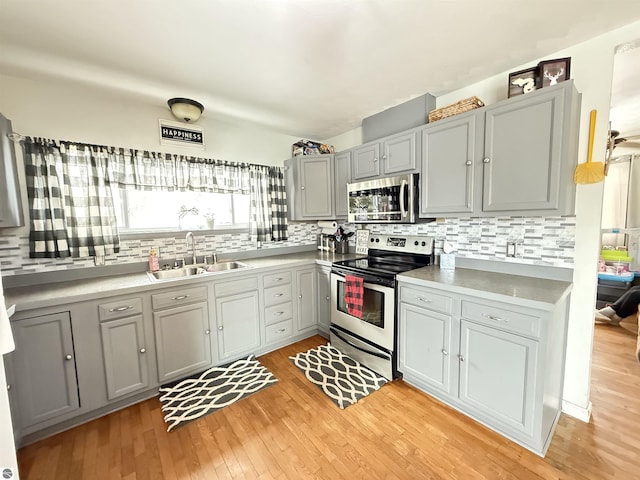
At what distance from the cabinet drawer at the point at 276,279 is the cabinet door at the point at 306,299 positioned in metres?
0.13

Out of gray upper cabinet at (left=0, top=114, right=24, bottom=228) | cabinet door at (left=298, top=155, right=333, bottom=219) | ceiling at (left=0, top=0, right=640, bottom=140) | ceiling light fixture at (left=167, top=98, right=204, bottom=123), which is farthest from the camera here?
cabinet door at (left=298, top=155, right=333, bottom=219)

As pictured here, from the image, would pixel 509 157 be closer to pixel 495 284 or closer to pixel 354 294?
pixel 495 284

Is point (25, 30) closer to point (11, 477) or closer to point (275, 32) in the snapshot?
point (275, 32)

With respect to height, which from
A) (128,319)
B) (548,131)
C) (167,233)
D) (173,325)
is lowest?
(173,325)

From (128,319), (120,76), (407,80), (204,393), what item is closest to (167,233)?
(128,319)

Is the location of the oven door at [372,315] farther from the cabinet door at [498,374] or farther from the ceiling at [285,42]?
the ceiling at [285,42]

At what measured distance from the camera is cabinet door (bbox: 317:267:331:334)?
2.88m

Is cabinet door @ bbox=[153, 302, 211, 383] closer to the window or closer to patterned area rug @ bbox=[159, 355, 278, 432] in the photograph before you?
patterned area rug @ bbox=[159, 355, 278, 432]

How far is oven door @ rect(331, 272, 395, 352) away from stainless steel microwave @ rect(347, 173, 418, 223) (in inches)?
26.2

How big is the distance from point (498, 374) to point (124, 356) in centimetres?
260

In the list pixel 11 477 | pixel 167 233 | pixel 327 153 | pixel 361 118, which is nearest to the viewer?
pixel 11 477

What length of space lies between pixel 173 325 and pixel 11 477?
1.39 meters

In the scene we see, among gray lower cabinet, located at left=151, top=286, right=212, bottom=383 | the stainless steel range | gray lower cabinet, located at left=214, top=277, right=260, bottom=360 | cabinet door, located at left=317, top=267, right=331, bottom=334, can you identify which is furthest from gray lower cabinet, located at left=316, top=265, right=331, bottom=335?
gray lower cabinet, located at left=151, top=286, right=212, bottom=383

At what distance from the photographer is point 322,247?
357 cm
